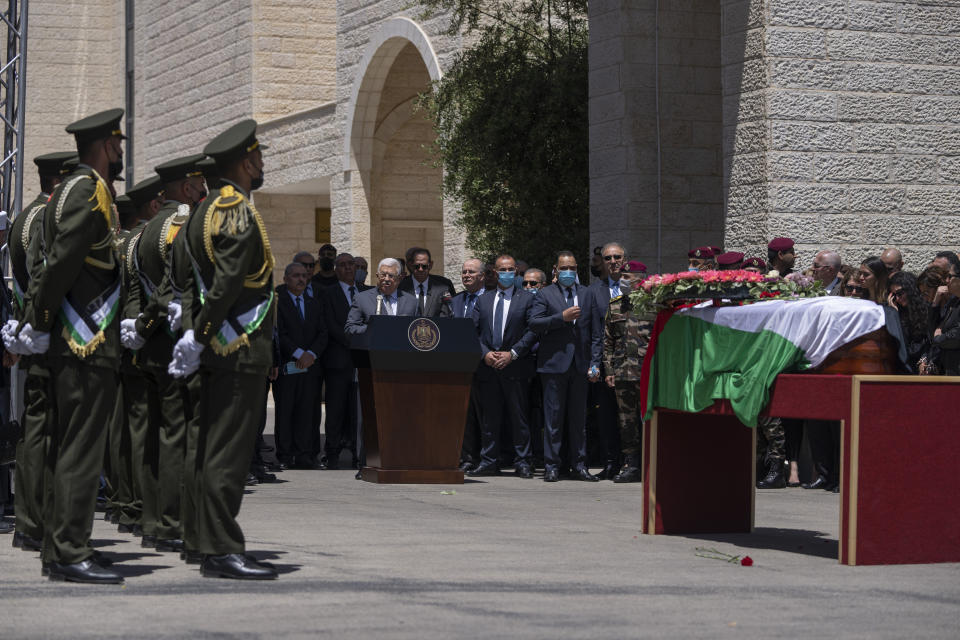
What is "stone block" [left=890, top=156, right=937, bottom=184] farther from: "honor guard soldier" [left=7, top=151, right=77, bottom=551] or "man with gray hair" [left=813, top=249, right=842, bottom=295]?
"honor guard soldier" [left=7, top=151, right=77, bottom=551]

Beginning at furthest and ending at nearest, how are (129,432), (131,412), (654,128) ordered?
(654,128) < (129,432) < (131,412)

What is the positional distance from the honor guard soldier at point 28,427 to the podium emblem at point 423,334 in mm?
4360

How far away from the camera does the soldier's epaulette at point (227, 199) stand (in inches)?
305

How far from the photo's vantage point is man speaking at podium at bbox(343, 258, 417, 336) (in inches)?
550

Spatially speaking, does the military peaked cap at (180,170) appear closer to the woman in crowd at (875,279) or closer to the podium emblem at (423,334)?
the podium emblem at (423,334)

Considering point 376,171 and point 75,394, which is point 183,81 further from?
point 75,394

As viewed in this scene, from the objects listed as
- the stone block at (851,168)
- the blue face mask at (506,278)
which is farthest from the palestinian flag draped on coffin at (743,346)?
the stone block at (851,168)

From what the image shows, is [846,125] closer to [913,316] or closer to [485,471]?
[913,316]

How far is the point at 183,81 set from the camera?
33.0 meters

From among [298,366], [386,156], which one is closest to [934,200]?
[298,366]

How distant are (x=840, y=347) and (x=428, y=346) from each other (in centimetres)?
519

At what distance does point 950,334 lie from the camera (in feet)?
41.0

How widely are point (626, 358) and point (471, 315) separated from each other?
1.65 m

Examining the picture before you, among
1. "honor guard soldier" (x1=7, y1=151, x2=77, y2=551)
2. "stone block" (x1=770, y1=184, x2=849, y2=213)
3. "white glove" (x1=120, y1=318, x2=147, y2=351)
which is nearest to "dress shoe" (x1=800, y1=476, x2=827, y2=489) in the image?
"stone block" (x1=770, y1=184, x2=849, y2=213)
